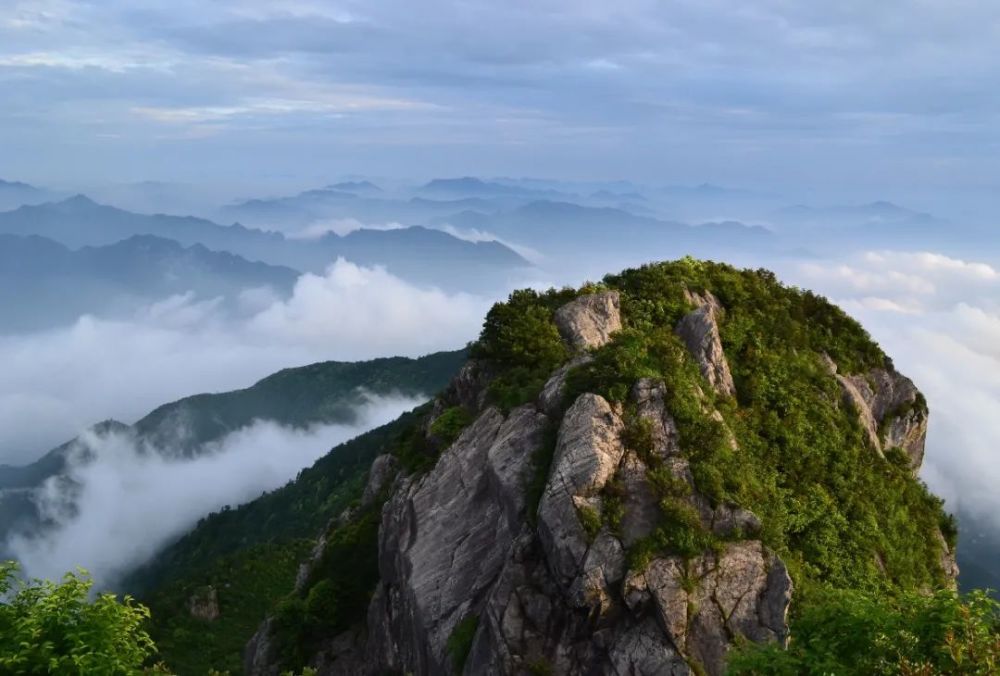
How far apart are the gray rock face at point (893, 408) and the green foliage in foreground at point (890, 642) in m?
22.7

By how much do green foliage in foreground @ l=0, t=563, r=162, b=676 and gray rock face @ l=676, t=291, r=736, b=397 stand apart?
73.5 ft

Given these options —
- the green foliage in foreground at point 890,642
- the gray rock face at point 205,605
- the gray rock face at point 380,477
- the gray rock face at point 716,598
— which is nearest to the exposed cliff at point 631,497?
the gray rock face at point 716,598

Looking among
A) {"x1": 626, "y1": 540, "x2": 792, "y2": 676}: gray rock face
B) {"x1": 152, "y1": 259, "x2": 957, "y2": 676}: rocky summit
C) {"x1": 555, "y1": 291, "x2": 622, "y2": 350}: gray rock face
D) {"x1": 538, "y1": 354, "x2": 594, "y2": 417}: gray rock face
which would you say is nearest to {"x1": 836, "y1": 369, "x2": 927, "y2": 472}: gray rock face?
{"x1": 152, "y1": 259, "x2": 957, "y2": 676}: rocky summit

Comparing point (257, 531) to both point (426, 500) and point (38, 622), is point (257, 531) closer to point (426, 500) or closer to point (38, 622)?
point (426, 500)

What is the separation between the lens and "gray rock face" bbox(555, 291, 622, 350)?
109 ft

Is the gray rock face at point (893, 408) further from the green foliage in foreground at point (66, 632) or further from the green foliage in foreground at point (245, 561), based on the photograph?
the green foliage in foreground at point (66, 632)

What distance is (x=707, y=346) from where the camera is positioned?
3186cm

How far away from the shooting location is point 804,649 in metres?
14.5

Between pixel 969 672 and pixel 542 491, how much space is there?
13950 mm

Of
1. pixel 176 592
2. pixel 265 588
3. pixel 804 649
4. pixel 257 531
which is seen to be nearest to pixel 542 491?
pixel 804 649

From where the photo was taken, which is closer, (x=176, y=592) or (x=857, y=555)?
(x=857, y=555)

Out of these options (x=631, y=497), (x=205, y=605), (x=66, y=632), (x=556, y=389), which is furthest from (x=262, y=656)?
(x=205, y=605)

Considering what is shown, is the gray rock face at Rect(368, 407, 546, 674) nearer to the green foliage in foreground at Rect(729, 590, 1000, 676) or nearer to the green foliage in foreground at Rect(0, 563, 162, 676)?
the green foliage in foreground at Rect(0, 563, 162, 676)

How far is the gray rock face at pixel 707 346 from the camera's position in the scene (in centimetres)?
3102
